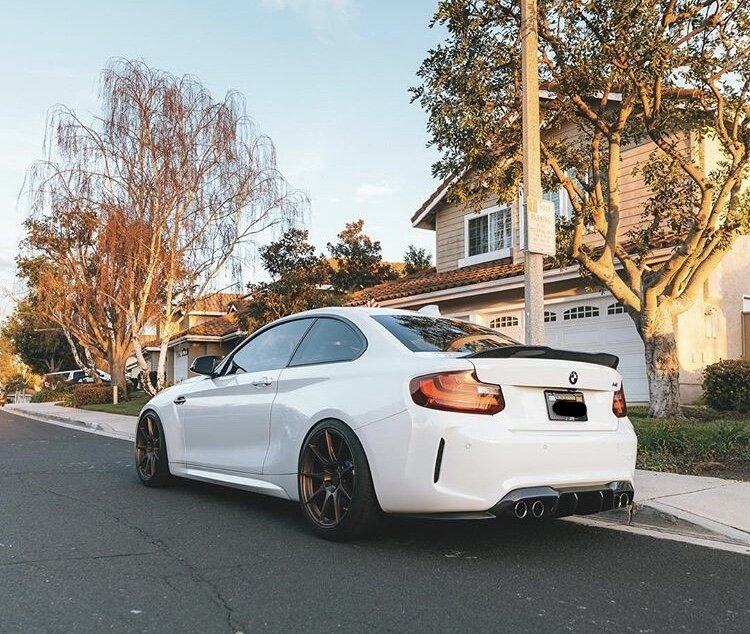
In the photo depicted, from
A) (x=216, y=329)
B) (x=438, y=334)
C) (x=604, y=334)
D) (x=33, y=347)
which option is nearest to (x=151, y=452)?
(x=438, y=334)

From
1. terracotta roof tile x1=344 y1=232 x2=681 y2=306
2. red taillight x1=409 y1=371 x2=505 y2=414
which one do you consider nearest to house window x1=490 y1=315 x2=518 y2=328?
terracotta roof tile x1=344 y1=232 x2=681 y2=306

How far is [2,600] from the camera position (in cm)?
382

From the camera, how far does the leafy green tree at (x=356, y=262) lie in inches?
1136

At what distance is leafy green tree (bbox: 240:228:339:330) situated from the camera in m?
20.7

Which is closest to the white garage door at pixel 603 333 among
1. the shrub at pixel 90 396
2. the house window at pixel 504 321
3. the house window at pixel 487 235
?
the house window at pixel 504 321

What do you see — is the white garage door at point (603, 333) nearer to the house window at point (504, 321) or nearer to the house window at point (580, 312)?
the house window at point (580, 312)

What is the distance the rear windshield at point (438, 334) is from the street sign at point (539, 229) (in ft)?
8.72

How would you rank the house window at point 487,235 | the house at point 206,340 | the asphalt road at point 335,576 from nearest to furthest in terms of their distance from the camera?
the asphalt road at point 335,576 → the house window at point 487,235 → the house at point 206,340

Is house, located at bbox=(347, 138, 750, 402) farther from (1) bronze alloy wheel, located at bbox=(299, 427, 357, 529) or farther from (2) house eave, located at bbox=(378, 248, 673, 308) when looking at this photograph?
(1) bronze alloy wheel, located at bbox=(299, 427, 357, 529)

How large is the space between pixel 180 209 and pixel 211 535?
14.7m

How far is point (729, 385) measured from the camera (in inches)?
470

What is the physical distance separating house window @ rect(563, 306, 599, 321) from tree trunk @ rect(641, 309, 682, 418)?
12.9 feet

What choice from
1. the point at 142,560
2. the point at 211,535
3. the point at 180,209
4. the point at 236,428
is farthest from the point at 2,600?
the point at 180,209

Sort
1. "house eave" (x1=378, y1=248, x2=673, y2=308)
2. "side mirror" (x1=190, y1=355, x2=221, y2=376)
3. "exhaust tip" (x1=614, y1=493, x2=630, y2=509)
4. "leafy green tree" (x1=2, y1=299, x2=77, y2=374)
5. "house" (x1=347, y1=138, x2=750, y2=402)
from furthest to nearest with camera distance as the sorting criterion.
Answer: "leafy green tree" (x1=2, y1=299, x2=77, y2=374), "house" (x1=347, y1=138, x2=750, y2=402), "house eave" (x1=378, y1=248, x2=673, y2=308), "side mirror" (x1=190, y1=355, x2=221, y2=376), "exhaust tip" (x1=614, y1=493, x2=630, y2=509)
